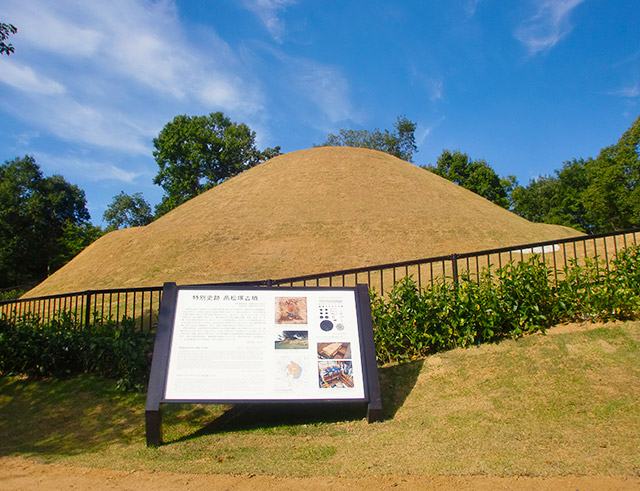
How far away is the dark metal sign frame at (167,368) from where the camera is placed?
4.86 m

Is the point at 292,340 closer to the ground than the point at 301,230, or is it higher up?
closer to the ground

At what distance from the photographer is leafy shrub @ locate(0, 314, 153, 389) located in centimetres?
727

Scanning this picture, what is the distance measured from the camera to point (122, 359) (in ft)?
24.3

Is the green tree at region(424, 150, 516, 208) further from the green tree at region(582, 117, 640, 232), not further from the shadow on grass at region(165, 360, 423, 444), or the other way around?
the shadow on grass at region(165, 360, 423, 444)

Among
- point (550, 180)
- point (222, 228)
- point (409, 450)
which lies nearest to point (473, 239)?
point (222, 228)

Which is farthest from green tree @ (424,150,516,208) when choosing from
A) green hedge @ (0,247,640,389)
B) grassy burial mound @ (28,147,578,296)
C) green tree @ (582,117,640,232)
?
green hedge @ (0,247,640,389)

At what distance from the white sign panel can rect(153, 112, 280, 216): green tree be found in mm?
52794

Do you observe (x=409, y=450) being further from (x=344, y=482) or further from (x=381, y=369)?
(x=381, y=369)

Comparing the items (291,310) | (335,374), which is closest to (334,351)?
(335,374)

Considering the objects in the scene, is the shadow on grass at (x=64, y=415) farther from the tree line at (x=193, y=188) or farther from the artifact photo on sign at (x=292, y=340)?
the tree line at (x=193, y=188)

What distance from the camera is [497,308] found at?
6578 millimetres

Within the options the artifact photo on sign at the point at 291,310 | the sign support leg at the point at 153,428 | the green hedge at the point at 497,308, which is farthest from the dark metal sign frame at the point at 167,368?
the green hedge at the point at 497,308

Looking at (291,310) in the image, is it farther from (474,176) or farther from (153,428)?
(474,176)

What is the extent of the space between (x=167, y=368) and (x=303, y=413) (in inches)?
68.0
